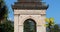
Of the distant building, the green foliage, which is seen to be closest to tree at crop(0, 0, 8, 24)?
the distant building

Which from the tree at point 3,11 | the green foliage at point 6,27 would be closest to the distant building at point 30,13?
the tree at point 3,11

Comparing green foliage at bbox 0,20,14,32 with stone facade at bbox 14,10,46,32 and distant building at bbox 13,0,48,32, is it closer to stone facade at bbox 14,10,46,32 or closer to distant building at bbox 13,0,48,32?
stone facade at bbox 14,10,46,32

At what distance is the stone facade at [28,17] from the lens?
34656 mm

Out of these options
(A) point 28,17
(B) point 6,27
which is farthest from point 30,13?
(B) point 6,27

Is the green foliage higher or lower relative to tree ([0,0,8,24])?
lower

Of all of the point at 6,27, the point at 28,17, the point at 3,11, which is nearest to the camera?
the point at 28,17

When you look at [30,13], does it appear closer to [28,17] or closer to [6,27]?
[28,17]

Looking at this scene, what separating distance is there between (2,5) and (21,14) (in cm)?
279

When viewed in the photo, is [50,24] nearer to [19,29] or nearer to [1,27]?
[19,29]

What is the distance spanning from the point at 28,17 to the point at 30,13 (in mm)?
531

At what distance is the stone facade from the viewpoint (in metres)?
34.7

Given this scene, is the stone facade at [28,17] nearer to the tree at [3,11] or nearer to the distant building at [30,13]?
the distant building at [30,13]

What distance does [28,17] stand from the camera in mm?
34781

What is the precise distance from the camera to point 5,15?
3569 cm
